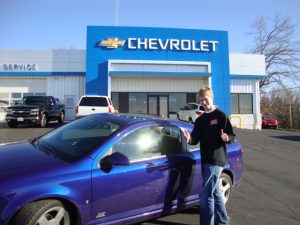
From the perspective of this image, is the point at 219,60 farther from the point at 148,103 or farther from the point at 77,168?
the point at 77,168

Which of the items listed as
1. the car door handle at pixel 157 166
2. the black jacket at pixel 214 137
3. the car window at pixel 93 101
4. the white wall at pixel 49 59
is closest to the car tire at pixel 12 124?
the car window at pixel 93 101

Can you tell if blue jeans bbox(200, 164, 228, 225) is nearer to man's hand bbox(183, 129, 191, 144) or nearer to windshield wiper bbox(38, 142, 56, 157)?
man's hand bbox(183, 129, 191, 144)

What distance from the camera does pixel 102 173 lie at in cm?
349

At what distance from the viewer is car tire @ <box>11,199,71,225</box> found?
9.73 feet

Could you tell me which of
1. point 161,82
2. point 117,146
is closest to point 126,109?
point 161,82

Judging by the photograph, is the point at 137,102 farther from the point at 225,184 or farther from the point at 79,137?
the point at 79,137

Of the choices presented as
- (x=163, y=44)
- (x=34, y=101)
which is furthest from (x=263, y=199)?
(x=163, y=44)

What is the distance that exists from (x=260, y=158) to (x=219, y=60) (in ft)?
54.8

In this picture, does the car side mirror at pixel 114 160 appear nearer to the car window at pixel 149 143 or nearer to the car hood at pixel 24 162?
the car window at pixel 149 143

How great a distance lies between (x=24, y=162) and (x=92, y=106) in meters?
12.5

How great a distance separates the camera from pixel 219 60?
84.0 feet

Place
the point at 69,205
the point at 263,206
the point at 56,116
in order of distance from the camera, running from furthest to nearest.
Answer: the point at 56,116 < the point at 263,206 < the point at 69,205

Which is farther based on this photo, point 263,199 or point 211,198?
point 263,199

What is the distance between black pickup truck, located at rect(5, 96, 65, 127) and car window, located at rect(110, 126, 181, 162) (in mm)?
13645
